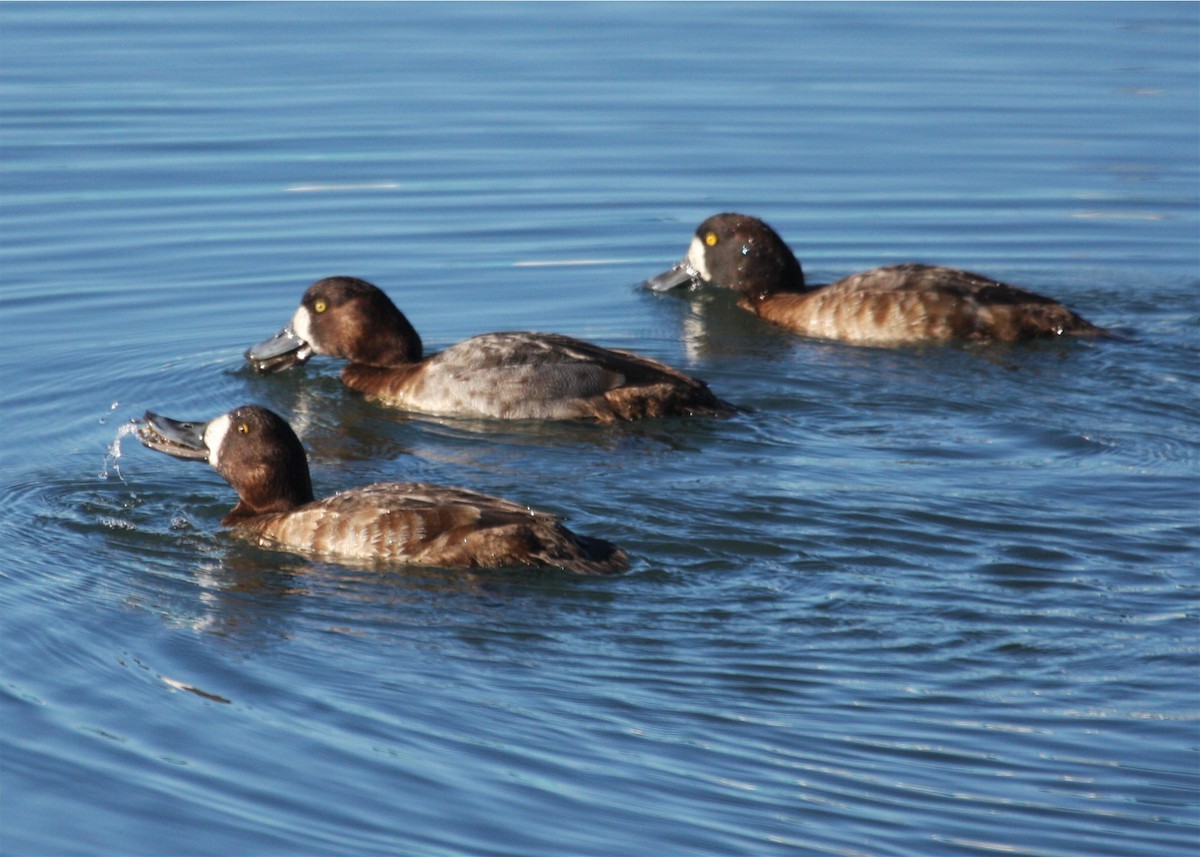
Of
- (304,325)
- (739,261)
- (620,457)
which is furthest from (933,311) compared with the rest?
(304,325)

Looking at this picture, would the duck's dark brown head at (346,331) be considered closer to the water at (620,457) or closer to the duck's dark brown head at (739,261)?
the water at (620,457)

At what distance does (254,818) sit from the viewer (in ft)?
22.0

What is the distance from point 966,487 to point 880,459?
70 cm

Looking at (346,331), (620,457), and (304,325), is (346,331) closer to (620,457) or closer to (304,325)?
(304,325)

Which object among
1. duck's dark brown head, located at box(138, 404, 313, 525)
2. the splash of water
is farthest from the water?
duck's dark brown head, located at box(138, 404, 313, 525)

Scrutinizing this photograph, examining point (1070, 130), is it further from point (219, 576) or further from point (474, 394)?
point (219, 576)

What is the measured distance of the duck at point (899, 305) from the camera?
12969 mm

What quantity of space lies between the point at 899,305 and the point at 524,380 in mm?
2988

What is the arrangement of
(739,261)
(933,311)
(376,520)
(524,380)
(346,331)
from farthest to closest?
1. (739,261)
2. (933,311)
3. (346,331)
4. (524,380)
5. (376,520)

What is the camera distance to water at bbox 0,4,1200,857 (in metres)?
6.96

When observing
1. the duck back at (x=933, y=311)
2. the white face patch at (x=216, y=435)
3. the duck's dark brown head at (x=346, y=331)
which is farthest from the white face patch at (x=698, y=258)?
the white face patch at (x=216, y=435)

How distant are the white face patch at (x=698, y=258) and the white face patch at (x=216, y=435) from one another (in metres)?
5.45

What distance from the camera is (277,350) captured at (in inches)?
506

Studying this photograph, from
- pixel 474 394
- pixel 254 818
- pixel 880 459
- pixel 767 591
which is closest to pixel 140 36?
pixel 474 394
